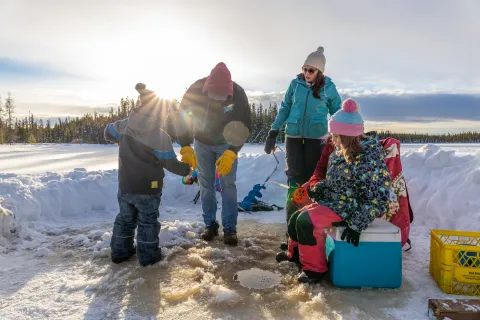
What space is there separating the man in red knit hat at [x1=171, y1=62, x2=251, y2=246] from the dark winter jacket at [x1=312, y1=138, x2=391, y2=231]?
1.53 meters

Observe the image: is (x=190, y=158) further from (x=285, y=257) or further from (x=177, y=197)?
(x=177, y=197)

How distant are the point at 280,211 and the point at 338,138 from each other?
130 inches

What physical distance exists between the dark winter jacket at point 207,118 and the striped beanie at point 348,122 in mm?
1478

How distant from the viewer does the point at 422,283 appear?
3309 mm

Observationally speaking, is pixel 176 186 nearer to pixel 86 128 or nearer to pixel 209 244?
pixel 209 244

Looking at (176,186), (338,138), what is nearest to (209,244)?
(338,138)

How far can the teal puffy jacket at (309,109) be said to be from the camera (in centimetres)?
427

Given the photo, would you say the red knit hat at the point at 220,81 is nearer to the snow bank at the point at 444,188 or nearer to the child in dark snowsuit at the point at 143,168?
the child in dark snowsuit at the point at 143,168

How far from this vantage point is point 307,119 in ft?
14.1

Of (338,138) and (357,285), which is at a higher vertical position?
(338,138)

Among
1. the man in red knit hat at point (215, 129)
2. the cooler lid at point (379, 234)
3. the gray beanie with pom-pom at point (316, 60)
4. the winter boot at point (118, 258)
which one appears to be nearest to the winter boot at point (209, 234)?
the man in red knit hat at point (215, 129)

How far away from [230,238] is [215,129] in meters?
1.35

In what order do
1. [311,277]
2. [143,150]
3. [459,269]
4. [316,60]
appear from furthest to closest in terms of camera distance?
[316,60] < [143,150] < [311,277] < [459,269]

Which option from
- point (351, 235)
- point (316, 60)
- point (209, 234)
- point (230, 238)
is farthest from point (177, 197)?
point (351, 235)
